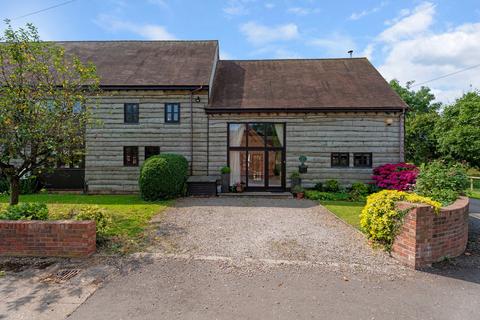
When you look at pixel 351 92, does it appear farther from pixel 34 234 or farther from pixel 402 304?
pixel 34 234

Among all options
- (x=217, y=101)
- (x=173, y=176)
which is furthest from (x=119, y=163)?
(x=217, y=101)

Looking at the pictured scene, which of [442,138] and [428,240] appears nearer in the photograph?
[428,240]

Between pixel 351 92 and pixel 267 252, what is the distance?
37.6 feet

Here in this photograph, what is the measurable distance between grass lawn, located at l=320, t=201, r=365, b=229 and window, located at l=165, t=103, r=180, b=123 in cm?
777

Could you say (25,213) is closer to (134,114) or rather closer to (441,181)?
(134,114)

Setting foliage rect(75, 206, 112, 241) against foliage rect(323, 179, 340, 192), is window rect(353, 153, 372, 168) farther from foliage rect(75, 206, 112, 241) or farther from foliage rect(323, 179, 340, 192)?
foliage rect(75, 206, 112, 241)

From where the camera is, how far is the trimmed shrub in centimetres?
1038

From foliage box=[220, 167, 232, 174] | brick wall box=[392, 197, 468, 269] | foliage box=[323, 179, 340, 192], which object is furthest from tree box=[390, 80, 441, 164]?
brick wall box=[392, 197, 468, 269]

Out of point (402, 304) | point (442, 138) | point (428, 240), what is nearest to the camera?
point (402, 304)

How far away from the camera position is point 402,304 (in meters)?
3.77

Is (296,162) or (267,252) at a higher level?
(296,162)

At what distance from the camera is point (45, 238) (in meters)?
5.08

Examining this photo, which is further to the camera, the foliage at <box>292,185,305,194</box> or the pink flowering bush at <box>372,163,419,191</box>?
the foliage at <box>292,185,305,194</box>

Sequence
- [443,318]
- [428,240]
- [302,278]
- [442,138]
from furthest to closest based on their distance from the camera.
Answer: [442,138] < [428,240] < [302,278] < [443,318]
